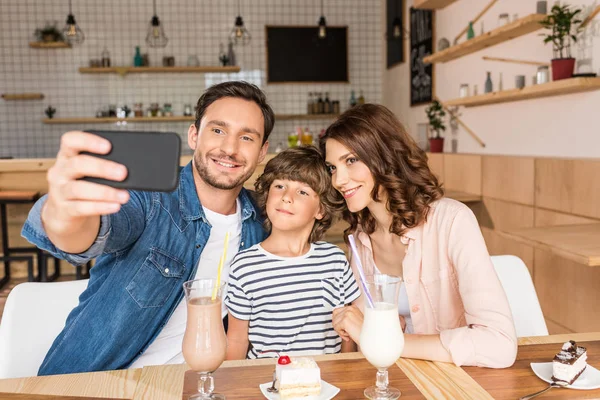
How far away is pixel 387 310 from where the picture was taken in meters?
1.17

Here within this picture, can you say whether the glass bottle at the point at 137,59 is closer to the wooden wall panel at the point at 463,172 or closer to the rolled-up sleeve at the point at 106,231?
the wooden wall panel at the point at 463,172

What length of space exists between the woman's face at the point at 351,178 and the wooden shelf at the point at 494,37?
2229 millimetres

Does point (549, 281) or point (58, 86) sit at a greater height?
point (58, 86)

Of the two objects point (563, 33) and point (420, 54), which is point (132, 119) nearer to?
point (420, 54)

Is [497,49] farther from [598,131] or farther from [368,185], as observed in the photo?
[368,185]

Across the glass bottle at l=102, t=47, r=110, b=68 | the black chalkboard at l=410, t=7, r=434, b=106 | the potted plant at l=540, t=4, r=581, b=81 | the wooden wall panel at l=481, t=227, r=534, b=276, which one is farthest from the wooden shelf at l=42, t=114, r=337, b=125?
the potted plant at l=540, t=4, r=581, b=81

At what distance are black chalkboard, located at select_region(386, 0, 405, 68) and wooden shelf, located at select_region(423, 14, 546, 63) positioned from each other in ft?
4.66

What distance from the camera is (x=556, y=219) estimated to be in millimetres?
Answer: 3197

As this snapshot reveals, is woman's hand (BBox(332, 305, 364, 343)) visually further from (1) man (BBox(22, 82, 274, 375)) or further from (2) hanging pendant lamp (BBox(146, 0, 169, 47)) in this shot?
(2) hanging pendant lamp (BBox(146, 0, 169, 47))

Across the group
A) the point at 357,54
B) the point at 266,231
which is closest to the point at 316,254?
the point at 266,231

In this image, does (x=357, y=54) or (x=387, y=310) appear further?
(x=357, y=54)

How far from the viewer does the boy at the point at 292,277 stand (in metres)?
1.63

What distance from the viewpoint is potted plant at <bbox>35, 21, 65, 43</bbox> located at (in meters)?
6.52

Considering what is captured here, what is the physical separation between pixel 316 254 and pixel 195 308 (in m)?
0.71
